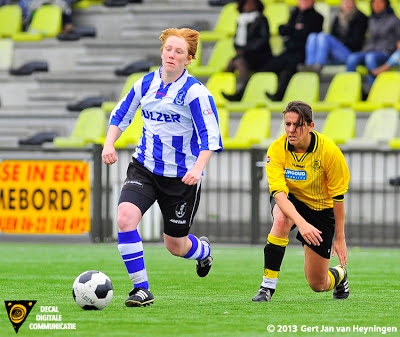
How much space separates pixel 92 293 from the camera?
297 inches

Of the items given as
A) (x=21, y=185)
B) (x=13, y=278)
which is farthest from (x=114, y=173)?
(x=13, y=278)

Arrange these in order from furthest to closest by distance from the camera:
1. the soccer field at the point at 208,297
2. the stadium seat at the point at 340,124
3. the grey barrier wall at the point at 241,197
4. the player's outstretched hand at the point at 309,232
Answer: the stadium seat at the point at 340,124, the grey barrier wall at the point at 241,197, the player's outstretched hand at the point at 309,232, the soccer field at the point at 208,297

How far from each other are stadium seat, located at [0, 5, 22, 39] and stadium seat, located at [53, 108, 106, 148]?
4.77 m

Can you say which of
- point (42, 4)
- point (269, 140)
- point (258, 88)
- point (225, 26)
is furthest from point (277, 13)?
point (42, 4)

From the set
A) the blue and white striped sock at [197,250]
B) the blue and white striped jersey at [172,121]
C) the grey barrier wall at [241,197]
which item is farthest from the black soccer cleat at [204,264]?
the grey barrier wall at [241,197]

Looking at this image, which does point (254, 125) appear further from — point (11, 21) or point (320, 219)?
point (320, 219)

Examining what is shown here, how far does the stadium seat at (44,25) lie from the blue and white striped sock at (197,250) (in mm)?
13920

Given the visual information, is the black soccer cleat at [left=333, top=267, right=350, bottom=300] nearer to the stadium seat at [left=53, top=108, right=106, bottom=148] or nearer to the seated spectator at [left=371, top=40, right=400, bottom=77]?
the seated spectator at [left=371, top=40, right=400, bottom=77]

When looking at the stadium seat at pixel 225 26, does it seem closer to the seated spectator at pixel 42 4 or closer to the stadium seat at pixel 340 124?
the seated spectator at pixel 42 4

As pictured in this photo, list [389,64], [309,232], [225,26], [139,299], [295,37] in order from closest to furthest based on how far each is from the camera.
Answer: [139,299]
[309,232]
[389,64]
[295,37]
[225,26]

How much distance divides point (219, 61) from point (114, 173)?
4.68 metres

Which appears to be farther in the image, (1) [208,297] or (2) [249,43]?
(2) [249,43]

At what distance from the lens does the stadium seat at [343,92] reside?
58.0ft

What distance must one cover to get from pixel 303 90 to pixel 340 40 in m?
1.20
